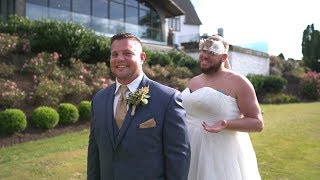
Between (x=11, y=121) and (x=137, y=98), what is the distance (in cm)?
787

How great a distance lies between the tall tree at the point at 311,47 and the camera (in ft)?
121

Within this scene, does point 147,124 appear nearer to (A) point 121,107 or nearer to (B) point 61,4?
(A) point 121,107

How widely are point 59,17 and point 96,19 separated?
2.70 metres

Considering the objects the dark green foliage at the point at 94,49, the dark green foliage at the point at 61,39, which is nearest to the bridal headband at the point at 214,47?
the dark green foliage at the point at 61,39

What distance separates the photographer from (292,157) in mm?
8078

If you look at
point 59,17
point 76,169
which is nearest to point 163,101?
point 76,169

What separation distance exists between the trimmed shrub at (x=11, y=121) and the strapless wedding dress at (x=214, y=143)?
7186mm

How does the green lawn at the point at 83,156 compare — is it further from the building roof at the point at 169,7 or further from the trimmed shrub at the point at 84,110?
the building roof at the point at 169,7

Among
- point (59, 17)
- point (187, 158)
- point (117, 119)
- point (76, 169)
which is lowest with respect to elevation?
point (76, 169)

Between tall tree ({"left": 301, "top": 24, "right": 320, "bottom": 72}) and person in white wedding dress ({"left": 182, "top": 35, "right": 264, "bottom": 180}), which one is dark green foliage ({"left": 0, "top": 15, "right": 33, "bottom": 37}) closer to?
person in white wedding dress ({"left": 182, "top": 35, "right": 264, "bottom": 180})

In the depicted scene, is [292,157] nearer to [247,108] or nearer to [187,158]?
[247,108]

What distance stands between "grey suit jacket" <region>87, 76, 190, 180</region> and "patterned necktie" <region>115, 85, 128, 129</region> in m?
0.05

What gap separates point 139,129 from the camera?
2752 millimetres

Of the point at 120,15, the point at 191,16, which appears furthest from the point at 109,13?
the point at 191,16
